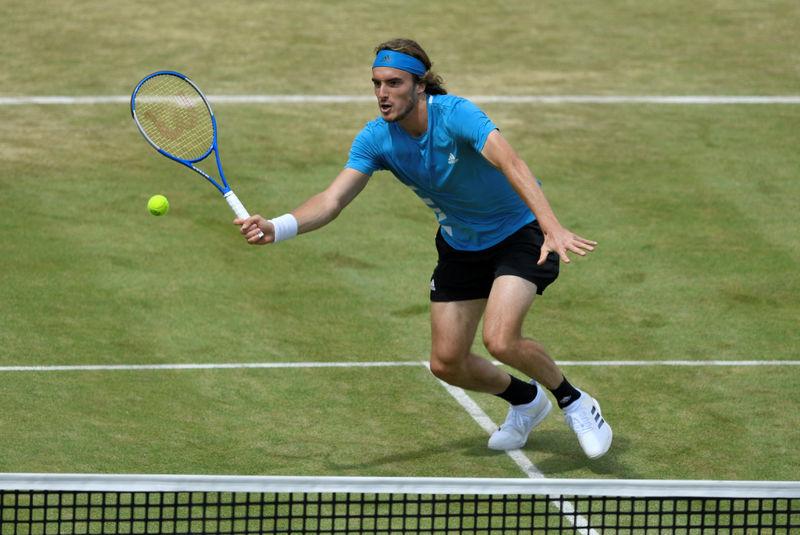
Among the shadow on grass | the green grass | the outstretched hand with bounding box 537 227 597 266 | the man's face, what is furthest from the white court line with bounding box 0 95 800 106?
the outstretched hand with bounding box 537 227 597 266

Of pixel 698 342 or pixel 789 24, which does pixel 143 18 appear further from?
pixel 698 342

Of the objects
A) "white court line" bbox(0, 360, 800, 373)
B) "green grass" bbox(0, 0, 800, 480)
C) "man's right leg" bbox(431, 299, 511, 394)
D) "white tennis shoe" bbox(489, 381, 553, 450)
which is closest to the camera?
"man's right leg" bbox(431, 299, 511, 394)

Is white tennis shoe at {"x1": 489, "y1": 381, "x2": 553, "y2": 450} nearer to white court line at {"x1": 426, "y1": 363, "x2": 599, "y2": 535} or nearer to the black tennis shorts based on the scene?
white court line at {"x1": 426, "y1": 363, "x2": 599, "y2": 535}

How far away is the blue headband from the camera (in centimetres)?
657

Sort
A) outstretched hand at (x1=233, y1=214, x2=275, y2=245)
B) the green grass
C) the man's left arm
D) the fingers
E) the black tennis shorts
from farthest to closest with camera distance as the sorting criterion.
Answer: the green grass < the black tennis shorts < outstretched hand at (x1=233, y1=214, x2=275, y2=245) < the man's left arm < the fingers

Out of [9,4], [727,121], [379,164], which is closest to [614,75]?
[727,121]

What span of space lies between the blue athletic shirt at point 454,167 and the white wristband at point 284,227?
55cm

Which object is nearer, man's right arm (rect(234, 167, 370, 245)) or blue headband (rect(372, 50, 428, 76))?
man's right arm (rect(234, 167, 370, 245))

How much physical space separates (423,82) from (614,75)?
31.1ft

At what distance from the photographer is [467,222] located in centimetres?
699

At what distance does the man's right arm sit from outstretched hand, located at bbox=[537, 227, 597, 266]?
1113 millimetres

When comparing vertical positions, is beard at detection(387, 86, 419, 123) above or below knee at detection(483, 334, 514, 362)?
above

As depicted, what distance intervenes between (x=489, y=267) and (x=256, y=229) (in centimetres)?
139

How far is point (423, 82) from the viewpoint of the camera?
6719 mm
